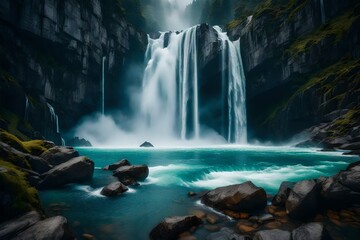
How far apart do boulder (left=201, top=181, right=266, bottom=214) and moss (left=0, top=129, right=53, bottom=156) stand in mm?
13527

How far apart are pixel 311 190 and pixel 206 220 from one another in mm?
4602

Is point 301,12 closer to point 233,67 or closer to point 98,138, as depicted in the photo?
point 233,67

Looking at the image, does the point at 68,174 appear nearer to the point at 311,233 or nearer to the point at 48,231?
the point at 48,231

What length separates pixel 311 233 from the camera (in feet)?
22.4

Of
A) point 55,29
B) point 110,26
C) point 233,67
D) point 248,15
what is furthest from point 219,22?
point 55,29

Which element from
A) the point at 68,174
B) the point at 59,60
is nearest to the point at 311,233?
the point at 68,174

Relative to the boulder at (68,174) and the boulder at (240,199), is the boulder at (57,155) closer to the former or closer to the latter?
the boulder at (68,174)

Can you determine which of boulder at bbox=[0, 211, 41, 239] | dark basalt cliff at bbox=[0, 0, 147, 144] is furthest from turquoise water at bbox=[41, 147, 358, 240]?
dark basalt cliff at bbox=[0, 0, 147, 144]

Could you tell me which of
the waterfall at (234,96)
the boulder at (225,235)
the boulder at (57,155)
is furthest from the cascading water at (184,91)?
the boulder at (225,235)

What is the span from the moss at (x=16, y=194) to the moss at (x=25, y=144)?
326 inches

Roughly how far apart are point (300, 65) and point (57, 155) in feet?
169

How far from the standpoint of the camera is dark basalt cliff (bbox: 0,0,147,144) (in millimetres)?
40469

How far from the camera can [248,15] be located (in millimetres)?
70812

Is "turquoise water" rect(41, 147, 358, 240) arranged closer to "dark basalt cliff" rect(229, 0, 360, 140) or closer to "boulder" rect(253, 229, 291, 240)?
"boulder" rect(253, 229, 291, 240)
